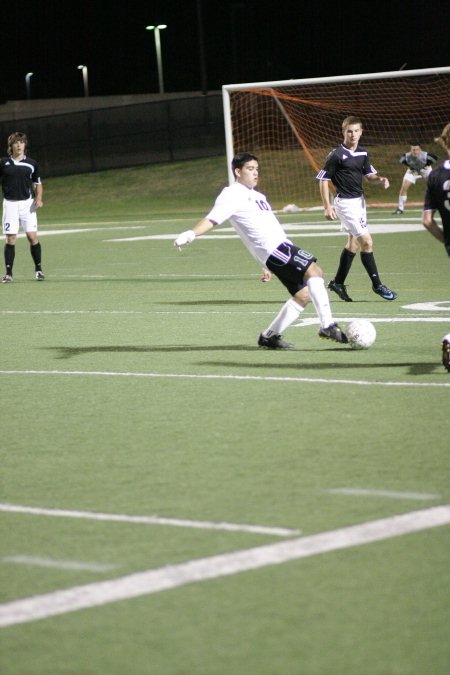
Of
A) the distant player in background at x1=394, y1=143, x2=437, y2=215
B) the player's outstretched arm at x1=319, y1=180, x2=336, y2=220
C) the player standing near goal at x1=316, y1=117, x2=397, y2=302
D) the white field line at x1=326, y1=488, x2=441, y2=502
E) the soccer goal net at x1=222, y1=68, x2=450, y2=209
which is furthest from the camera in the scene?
the soccer goal net at x1=222, y1=68, x2=450, y2=209

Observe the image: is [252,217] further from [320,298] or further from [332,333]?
[332,333]

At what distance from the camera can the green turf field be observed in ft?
15.0

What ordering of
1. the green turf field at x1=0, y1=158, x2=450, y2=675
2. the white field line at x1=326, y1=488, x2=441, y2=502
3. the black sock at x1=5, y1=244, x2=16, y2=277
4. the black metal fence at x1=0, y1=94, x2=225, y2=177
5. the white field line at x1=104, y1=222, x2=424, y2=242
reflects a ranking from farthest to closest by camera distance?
the black metal fence at x1=0, y1=94, x2=225, y2=177 → the white field line at x1=104, y1=222, x2=424, y2=242 → the black sock at x1=5, y1=244, x2=16, y2=277 → the white field line at x1=326, y1=488, x2=441, y2=502 → the green turf field at x1=0, y1=158, x2=450, y2=675

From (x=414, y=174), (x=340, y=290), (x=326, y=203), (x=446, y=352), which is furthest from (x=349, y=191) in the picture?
(x=414, y=174)

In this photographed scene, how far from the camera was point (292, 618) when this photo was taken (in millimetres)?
4734

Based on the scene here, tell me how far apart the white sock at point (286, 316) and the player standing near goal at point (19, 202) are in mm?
8973

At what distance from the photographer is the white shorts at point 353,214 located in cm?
1523

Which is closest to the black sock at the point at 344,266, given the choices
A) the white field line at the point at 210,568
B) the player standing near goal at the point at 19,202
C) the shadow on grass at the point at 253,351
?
the shadow on grass at the point at 253,351

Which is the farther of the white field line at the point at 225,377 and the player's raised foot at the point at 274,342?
the player's raised foot at the point at 274,342

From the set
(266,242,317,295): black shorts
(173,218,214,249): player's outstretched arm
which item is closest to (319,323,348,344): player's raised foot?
(266,242,317,295): black shorts

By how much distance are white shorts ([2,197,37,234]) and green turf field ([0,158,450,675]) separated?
5411 mm

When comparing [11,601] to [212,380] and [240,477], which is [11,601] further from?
[212,380]

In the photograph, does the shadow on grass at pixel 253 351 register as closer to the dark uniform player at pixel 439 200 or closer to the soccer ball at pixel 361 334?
the soccer ball at pixel 361 334

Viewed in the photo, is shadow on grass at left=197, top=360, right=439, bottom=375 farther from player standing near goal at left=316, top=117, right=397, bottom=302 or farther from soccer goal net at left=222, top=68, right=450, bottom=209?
soccer goal net at left=222, top=68, right=450, bottom=209
